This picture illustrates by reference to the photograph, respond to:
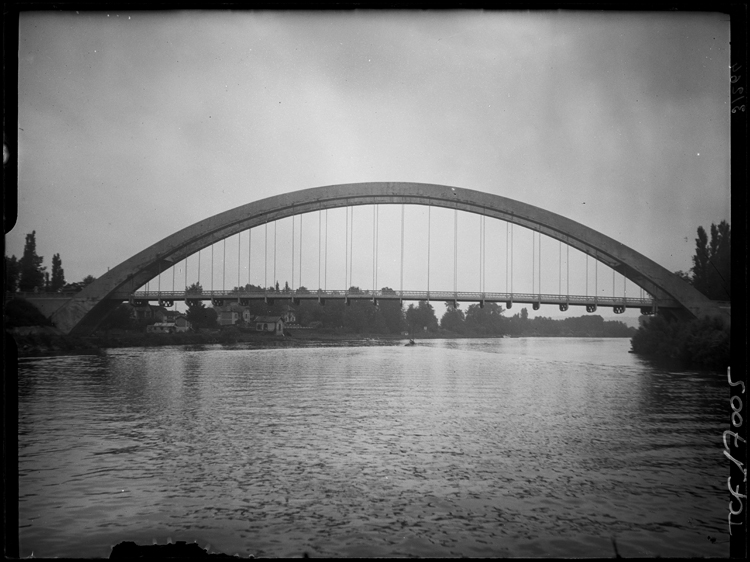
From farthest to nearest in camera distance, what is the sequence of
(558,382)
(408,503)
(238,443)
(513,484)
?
(558,382) → (238,443) → (513,484) → (408,503)

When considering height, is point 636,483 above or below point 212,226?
below

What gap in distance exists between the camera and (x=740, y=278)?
133 inches

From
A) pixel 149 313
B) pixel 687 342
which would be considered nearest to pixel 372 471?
pixel 687 342

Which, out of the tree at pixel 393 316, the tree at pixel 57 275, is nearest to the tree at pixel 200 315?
the tree at pixel 57 275

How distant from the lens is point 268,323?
35594mm

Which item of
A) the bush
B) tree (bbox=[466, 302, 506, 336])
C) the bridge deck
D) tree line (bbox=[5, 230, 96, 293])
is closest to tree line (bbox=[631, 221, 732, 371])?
the bush

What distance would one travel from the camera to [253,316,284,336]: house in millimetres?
35219

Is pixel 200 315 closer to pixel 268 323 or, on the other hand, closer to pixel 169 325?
pixel 169 325

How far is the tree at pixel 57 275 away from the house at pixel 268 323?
36.7ft

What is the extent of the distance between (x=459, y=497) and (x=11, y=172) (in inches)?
227

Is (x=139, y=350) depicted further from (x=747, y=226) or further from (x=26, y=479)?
(x=747, y=226)

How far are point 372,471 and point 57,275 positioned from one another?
2625 cm

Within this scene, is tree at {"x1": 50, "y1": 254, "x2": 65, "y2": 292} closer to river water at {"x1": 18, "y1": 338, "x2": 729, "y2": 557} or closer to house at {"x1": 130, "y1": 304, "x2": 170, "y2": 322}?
house at {"x1": 130, "y1": 304, "x2": 170, "y2": 322}

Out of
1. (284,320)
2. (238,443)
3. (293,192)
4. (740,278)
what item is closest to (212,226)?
(293,192)
